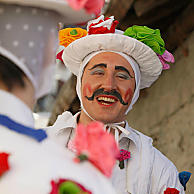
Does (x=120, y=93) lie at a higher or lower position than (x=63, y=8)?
higher

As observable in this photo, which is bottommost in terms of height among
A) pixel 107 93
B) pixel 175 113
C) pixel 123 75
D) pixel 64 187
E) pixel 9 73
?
pixel 64 187

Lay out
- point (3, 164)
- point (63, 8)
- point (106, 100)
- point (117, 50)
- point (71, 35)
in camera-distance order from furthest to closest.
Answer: point (71, 35) < point (117, 50) < point (106, 100) < point (63, 8) < point (3, 164)

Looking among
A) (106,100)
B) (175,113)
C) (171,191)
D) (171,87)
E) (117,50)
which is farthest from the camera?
(171,87)

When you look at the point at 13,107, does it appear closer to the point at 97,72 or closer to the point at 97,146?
the point at 97,146

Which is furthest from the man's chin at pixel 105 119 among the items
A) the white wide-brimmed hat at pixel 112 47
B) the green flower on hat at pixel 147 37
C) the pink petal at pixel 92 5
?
the pink petal at pixel 92 5

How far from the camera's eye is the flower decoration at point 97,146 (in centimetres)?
70

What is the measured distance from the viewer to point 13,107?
0.73 metres

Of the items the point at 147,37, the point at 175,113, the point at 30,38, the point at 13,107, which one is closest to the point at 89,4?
the point at 30,38

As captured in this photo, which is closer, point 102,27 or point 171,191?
point 171,191

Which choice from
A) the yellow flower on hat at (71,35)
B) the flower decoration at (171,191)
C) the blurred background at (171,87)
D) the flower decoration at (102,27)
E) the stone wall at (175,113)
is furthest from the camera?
the stone wall at (175,113)

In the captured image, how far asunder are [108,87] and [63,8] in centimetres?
95

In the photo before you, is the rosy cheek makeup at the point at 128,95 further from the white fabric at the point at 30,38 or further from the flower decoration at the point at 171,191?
the white fabric at the point at 30,38

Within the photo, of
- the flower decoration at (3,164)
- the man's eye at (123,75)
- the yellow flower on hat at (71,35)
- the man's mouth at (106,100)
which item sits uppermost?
the yellow flower on hat at (71,35)

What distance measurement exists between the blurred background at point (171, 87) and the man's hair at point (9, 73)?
1927 millimetres
